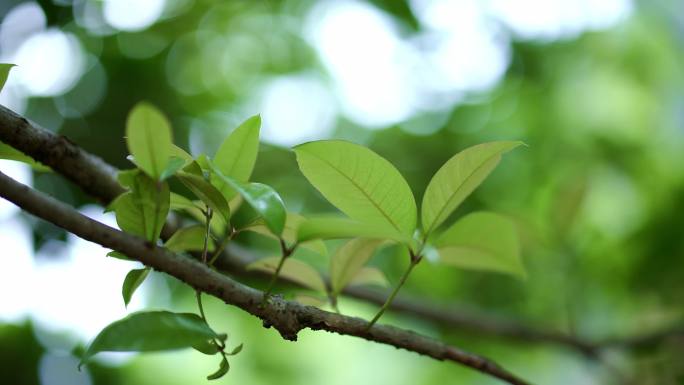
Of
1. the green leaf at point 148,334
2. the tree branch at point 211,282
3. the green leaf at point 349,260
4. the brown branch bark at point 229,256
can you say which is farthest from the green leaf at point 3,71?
the green leaf at point 349,260

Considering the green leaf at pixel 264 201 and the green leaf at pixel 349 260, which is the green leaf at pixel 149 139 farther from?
the green leaf at pixel 349 260

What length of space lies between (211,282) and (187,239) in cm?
13

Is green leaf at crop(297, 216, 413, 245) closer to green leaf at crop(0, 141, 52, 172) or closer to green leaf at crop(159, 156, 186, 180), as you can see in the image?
green leaf at crop(159, 156, 186, 180)

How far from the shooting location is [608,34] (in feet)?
7.40

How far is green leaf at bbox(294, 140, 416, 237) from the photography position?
600 millimetres

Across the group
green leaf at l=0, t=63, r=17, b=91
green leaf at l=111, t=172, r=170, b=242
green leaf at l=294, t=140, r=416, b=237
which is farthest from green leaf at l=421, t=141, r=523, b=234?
green leaf at l=0, t=63, r=17, b=91

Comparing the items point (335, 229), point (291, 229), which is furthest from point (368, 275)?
point (335, 229)

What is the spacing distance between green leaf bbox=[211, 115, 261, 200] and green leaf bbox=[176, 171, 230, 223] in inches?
1.8

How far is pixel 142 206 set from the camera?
0.54 metres

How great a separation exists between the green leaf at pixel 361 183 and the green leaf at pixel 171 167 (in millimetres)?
122

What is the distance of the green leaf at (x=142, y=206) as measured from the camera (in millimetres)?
535

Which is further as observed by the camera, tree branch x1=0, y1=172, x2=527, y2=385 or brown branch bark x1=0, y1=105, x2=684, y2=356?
brown branch bark x1=0, y1=105, x2=684, y2=356

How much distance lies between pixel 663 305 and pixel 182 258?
1.76m

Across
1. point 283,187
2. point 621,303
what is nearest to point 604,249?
point 621,303
